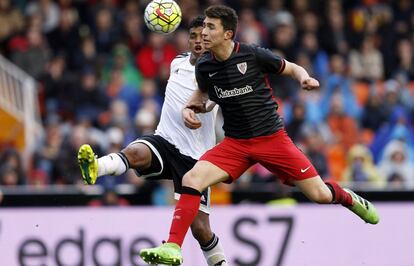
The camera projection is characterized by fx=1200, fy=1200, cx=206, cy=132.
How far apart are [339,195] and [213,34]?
195 centimetres

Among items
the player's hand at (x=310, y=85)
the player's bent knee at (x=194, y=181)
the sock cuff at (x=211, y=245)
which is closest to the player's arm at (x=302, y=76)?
the player's hand at (x=310, y=85)

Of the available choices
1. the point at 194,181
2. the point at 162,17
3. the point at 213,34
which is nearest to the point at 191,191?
the point at 194,181

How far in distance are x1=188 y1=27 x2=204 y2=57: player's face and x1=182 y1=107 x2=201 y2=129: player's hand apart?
0.89 metres

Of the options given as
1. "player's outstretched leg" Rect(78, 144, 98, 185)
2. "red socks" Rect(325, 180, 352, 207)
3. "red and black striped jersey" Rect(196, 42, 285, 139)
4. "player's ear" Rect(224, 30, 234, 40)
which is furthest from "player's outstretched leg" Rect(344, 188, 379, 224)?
"player's outstretched leg" Rect(78, 144, 98, 185)

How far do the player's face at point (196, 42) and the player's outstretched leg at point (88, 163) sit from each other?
153 cm

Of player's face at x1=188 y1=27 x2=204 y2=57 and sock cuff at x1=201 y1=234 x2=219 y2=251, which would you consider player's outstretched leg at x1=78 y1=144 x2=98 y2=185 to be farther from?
player's face at x1=188 y1=27 x2=204 y2=57

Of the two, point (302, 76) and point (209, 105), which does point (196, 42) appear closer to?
point (209, 105)

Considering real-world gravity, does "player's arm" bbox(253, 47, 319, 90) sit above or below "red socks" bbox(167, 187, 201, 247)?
above

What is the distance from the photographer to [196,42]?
11.3 m

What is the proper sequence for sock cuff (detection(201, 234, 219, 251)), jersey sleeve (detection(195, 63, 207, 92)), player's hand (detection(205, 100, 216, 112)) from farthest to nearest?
sock cuff (detection(201, 234, 219, 251))
player's hand (detection(205, 100, 216, 112))
jersey sleeve (detection(195, 63, 207, 92))

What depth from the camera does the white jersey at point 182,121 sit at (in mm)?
11367

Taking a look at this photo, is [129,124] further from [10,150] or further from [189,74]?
[189,74]

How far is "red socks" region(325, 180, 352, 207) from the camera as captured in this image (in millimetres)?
10998

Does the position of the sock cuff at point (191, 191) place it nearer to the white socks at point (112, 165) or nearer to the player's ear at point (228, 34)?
the white socks at point (112, 165)
